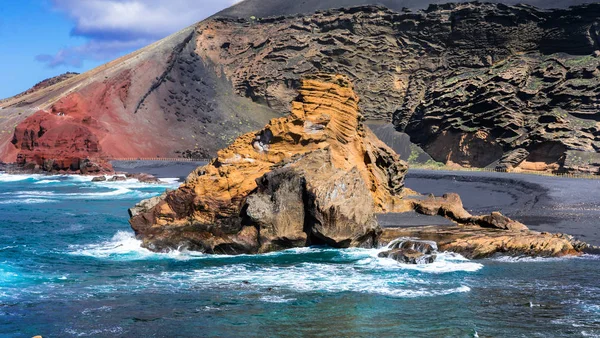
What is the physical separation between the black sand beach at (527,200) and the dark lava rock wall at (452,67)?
674 inches

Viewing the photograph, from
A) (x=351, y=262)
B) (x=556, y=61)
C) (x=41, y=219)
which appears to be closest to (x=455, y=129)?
(x=556, y=61)

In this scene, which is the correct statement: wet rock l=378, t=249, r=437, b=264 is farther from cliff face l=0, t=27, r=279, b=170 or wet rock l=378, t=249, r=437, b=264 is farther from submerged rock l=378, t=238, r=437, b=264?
cliff face l=0, t=27, r=279, b=170

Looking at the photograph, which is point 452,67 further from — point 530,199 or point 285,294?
point 285,294

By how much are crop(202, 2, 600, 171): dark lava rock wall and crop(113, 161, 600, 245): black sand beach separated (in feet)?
56.2

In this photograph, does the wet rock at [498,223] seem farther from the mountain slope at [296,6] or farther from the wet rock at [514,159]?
the mountain slope at [296,6]

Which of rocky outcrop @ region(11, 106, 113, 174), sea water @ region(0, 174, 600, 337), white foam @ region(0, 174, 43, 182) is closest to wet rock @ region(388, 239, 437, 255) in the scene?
sea water @ region(0, 174, 600, 337)

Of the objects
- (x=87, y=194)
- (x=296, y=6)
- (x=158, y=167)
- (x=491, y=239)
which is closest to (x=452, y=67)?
(x=296, y=6)

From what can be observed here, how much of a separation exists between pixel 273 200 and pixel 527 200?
19181 millimetres

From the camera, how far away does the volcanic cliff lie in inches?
2702

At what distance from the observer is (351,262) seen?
59.1ft

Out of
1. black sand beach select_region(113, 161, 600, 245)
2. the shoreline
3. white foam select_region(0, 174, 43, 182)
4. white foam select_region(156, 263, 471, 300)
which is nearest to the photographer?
white foam select_region(156, 263, 471, 300)

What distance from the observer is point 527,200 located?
3381 cm

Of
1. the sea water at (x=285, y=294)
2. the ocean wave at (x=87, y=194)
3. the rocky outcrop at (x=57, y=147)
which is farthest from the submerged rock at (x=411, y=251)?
the rocky outcrop at (x=57, y=147)

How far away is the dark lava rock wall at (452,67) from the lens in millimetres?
67438
